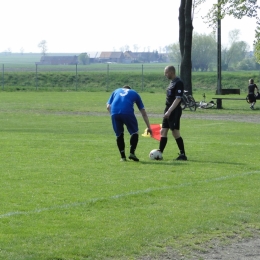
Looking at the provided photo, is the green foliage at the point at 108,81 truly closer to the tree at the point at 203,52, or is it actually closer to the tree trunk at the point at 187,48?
the tree trunk at the point at 187,48

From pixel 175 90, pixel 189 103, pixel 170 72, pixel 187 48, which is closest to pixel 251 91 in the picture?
pixel 189 103

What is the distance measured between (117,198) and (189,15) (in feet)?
99.3

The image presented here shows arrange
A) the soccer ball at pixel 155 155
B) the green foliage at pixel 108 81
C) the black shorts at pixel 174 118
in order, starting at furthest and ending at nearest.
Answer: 1. the green foliage at pixel 108 81
2. the soccer ball at pixel 155 155
3. the black shorts at pixel 174 118

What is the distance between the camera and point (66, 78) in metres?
77.1

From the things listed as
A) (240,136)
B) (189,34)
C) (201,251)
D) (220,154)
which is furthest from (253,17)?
(201,251)

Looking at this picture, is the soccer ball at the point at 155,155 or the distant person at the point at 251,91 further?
the distant person at the point at 251,91

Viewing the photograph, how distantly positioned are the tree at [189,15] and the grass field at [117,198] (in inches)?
802

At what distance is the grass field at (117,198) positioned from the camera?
759 cm

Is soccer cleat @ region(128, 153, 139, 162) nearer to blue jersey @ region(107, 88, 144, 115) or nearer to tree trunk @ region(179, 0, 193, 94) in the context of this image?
blue jersey @ region(107, 88, 144, 115)

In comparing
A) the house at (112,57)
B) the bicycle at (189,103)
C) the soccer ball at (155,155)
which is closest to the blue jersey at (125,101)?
the soccer ball at (155,155)

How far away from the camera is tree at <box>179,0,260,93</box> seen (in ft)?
129

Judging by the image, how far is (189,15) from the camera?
1545 inches

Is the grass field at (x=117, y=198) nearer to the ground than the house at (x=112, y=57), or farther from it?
nearer to the ground

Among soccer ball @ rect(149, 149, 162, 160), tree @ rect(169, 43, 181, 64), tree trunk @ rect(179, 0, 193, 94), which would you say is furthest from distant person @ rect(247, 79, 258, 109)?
tree @ rect(169, 43, 181, 64)
